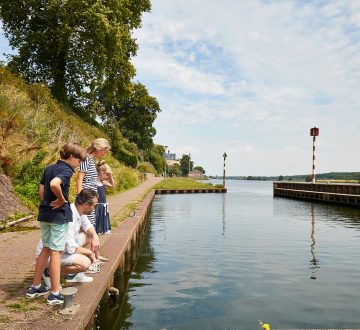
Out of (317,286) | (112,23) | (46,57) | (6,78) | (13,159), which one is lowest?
(317,286)

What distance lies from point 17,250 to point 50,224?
122 inches

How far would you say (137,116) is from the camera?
69062 millimetres

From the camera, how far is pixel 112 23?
28.7 meters

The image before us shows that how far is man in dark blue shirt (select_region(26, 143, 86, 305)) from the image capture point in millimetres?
4164

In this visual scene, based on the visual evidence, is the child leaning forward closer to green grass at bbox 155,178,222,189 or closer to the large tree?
the large tree

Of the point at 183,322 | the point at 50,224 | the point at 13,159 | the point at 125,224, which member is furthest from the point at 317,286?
the point at 13,159

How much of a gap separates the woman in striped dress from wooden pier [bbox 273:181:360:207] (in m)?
27.0

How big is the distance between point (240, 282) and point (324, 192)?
2958cm

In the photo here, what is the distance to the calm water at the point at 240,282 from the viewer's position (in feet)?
18.9

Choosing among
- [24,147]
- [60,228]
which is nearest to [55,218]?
[60,228]

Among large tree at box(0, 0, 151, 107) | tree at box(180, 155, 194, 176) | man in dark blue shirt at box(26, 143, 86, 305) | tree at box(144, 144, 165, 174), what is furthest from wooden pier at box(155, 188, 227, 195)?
tree at box(180, 155, 194, 176)

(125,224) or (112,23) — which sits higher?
(112,23)

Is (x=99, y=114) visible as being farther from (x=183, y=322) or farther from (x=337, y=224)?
(x=183, y=322)

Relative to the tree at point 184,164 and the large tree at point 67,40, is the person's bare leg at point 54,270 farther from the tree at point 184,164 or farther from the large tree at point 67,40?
the tree at point 184,164
